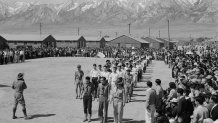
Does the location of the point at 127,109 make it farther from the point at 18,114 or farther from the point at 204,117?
the point at 204,117

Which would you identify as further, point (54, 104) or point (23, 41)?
point (23, 41)

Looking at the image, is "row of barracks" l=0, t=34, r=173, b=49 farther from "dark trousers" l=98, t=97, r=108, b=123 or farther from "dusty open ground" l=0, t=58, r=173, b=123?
"dark trousers" l=98, t=97, r=108, b=123

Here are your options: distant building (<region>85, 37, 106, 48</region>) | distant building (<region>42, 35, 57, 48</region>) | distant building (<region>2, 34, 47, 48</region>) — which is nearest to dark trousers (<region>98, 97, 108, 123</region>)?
distant building (<region>2, 34, 47, 48</region>)

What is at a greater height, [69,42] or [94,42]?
[94,42]

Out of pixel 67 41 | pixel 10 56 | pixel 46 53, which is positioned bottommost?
pixel 10 56

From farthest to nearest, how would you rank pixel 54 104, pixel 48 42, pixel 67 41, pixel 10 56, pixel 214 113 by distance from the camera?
pixel 67 41, pixel 48 42, pixel 10 56, pixel 54 104, pixel 214 113

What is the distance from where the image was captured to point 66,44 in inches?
3206

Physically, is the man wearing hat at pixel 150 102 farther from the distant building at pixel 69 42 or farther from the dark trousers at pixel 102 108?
the distant building at pixel 69 42

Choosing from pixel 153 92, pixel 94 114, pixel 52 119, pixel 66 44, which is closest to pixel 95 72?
pixel 94 114

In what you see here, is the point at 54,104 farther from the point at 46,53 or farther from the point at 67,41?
the point at 67,41

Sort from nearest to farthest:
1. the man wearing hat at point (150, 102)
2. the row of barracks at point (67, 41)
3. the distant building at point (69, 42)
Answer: the man wearing hat at point (150, 102)
the row of barracks at point (67, 41)
the distant building at point (69, 42)

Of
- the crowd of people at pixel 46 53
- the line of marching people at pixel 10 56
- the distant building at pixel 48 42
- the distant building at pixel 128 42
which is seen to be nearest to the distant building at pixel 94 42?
the distant building at pixel 128 42

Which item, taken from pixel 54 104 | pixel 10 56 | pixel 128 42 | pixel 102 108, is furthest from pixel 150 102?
pixel 128 42

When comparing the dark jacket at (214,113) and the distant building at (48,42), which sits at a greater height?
the distant building at (48,42)
